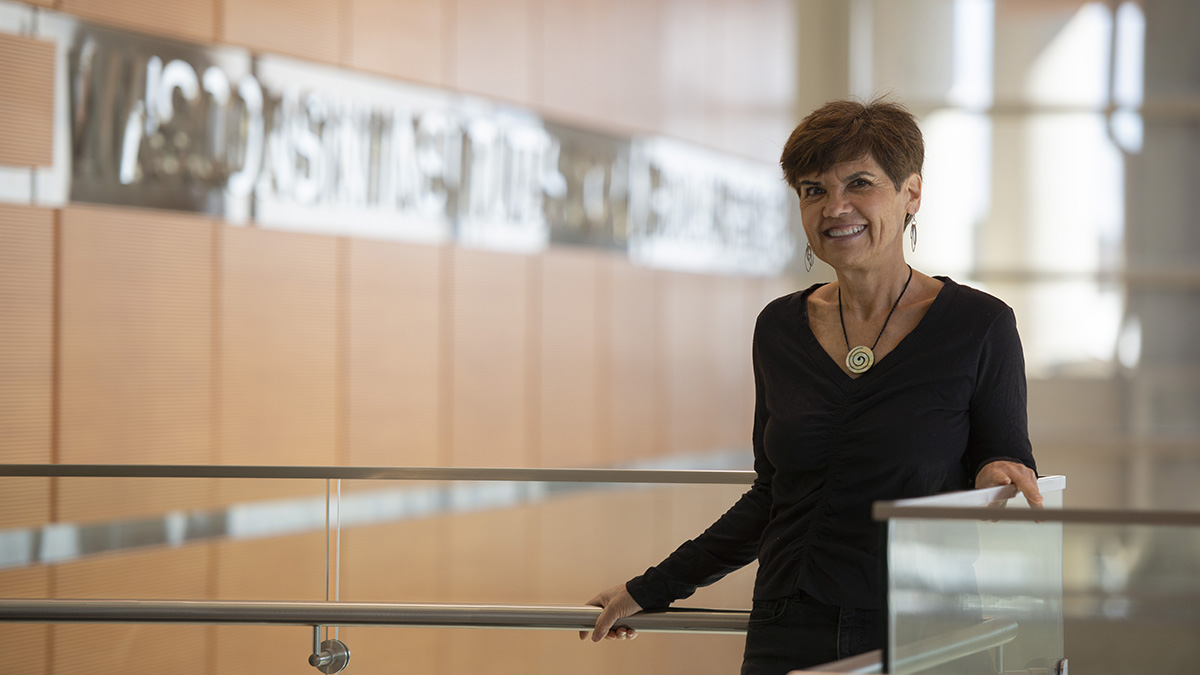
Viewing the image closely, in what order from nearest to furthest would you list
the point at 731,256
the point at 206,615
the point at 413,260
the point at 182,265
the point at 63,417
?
the point at 206,615 → the point at 63,417 → the point at 182,265 → the point at 413,260 → the point at 731,256

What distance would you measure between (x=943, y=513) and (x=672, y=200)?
7.06 metres

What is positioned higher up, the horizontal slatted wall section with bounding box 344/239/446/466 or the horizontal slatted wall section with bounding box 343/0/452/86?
the horizontal slatted wall section with bounding box 343/0/452/86

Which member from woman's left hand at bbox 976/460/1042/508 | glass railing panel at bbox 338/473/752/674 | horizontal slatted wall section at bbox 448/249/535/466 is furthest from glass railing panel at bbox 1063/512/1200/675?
horizontal slatted wall section at bbox 448/249/535/466

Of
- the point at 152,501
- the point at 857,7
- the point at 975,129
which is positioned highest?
the point at 857,7

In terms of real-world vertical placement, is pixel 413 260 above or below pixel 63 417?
above

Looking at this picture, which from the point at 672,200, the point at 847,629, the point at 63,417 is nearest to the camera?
the point at 847,629

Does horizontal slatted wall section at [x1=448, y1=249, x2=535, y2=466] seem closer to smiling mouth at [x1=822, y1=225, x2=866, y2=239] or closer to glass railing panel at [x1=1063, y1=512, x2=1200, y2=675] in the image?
smiling mouth at [x1=822, y1=225, x2=866, y2=239]

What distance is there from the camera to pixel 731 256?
30.9ft

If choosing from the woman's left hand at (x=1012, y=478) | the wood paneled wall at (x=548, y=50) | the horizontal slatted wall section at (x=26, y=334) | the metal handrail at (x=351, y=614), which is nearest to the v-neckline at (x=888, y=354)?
the woman's left hand at (x=1012, y=478)

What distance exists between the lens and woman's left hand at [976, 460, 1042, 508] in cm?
183

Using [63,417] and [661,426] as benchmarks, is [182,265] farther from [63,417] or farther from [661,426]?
[661,426]

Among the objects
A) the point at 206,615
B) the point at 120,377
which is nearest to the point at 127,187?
the point at 120,377

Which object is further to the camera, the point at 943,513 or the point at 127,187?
the point at 127,187

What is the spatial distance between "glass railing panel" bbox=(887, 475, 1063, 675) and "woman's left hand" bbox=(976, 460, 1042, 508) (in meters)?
0.03
